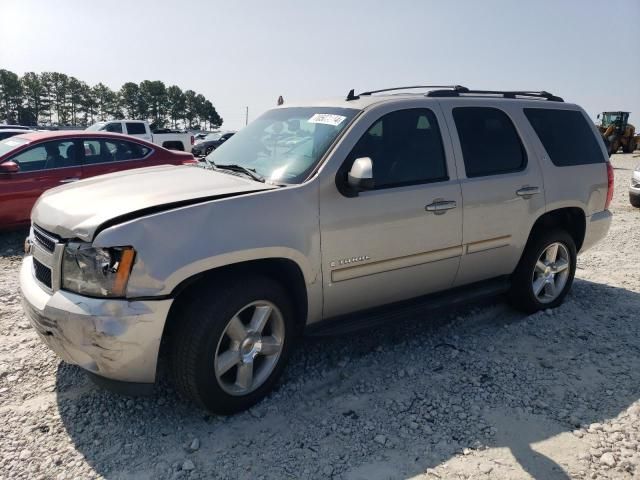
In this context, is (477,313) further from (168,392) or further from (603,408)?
(168,392)

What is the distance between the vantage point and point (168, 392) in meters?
3.25

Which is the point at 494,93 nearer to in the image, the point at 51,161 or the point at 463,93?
the point at 463,93

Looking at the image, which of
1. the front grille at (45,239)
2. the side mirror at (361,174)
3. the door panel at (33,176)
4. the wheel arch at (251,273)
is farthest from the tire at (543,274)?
the door panel at (33,176)

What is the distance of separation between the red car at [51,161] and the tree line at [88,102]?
9188cm

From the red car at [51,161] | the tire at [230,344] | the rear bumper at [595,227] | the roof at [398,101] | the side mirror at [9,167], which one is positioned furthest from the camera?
the red car at [51,161]

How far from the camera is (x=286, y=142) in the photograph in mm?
3596

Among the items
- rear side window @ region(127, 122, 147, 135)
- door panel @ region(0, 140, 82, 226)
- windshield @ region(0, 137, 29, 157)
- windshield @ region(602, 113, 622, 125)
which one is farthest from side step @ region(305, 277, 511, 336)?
windshield @ region(602, 113, 622, 125)

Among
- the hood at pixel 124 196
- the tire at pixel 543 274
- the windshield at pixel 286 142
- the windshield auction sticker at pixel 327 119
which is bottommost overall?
the tire at pixel 543 274

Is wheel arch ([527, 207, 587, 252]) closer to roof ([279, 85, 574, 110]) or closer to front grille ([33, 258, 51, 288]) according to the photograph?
roof ([279, 85, 574, 110])

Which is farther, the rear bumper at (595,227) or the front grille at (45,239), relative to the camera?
the rear bumper at (595,227)

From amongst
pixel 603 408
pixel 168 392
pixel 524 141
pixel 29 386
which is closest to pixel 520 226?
pixel 524 141

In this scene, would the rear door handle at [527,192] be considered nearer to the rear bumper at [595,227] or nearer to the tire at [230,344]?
the rear bumper at [595,227]

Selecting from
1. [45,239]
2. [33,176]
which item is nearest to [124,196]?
[45,239]

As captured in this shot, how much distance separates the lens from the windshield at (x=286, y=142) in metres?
3.27
